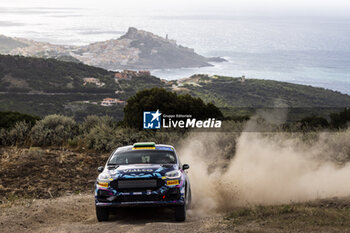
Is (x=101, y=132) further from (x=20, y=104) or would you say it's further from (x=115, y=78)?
(x=115, y=78)

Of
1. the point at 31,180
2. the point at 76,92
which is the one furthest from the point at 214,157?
the point at 76,92

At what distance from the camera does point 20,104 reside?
96.8m

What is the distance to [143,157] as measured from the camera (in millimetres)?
10023

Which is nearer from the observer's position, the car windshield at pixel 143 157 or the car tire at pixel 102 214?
the car tire at pixel 102 214

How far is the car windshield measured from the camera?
9.73 metres

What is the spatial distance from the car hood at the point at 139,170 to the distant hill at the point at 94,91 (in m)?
82.6

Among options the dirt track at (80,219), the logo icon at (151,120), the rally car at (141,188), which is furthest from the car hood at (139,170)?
the logo icon at (151,120)

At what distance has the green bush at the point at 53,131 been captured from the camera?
A: 20.4 m

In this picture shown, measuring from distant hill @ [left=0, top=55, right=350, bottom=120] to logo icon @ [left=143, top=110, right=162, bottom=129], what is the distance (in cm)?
6689

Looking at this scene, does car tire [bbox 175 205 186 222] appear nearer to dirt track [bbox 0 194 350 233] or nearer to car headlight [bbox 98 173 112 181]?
dirt track [bbox 0 194 350 233]

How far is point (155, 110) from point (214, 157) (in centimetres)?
858

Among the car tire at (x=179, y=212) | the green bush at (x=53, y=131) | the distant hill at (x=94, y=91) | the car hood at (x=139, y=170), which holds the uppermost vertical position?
the car hood at (x=139, y=170)

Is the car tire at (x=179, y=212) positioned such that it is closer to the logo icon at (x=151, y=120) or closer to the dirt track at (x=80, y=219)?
the dirt track at (x=80, y=219)

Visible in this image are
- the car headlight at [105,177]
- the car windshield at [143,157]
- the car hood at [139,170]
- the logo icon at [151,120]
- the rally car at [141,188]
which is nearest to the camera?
the rally car at [141,188]
